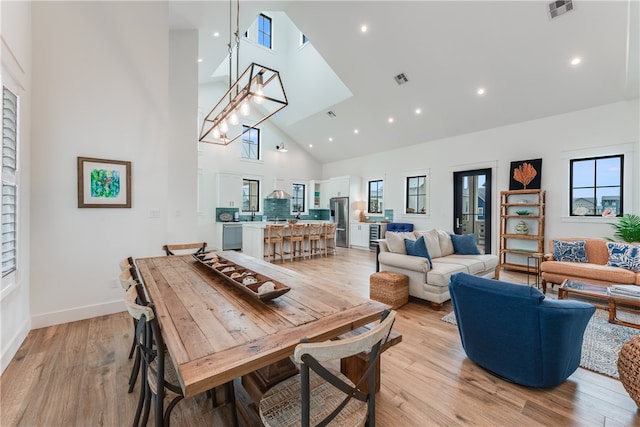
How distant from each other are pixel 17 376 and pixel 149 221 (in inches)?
73.5

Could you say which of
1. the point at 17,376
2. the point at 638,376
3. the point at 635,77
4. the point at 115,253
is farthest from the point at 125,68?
the point at 635,77

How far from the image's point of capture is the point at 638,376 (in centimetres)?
162

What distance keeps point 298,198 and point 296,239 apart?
3.70 metres

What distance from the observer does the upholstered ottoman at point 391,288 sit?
11.5 ft

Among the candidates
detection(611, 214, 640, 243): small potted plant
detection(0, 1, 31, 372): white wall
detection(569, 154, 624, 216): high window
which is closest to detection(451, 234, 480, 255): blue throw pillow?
detection(611, 214, 640, 243): small potted plant

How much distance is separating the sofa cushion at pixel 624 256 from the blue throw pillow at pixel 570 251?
30cm

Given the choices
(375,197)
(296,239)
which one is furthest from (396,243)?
(375,197)

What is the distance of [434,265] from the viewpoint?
12.1 ft

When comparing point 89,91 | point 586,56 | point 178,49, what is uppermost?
point 178,49

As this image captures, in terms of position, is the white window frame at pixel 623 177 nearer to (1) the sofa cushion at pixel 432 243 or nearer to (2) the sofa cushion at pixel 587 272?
(2) the sofa cushion at pixel 587 272

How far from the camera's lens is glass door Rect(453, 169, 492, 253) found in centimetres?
636

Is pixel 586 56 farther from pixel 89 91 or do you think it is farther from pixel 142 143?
pixel 89 91

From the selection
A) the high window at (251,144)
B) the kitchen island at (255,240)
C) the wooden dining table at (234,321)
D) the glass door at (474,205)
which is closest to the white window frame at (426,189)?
the glass door at (474,205)

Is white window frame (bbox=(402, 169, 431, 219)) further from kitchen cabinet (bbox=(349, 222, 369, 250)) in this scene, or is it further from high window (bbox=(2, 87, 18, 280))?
high window (bbox=(2, 87, 18, 280))
